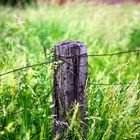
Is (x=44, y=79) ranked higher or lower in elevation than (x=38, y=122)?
higher

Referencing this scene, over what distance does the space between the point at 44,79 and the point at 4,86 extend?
40 centimetres

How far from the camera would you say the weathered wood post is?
3180mm

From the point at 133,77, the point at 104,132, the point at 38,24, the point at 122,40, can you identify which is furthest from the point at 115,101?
the point at 38,24

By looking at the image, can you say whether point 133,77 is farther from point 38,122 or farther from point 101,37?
point 101,37

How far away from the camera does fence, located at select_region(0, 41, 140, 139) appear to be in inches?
125

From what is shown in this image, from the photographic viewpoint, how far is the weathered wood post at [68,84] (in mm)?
3180

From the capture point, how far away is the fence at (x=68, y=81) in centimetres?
318

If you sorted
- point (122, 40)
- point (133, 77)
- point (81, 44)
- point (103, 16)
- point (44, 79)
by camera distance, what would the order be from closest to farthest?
point (81, 44) → point (44, 79) → point (133, 77) → point (122, 40) → point (103, 16)

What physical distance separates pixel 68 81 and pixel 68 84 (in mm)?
21

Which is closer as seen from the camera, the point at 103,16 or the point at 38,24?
the point at 38,24

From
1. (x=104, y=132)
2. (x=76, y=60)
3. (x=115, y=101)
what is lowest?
(x=104, y=132)

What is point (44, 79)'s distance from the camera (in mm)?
3805

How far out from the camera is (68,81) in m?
3.25

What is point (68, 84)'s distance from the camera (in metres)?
3.25
